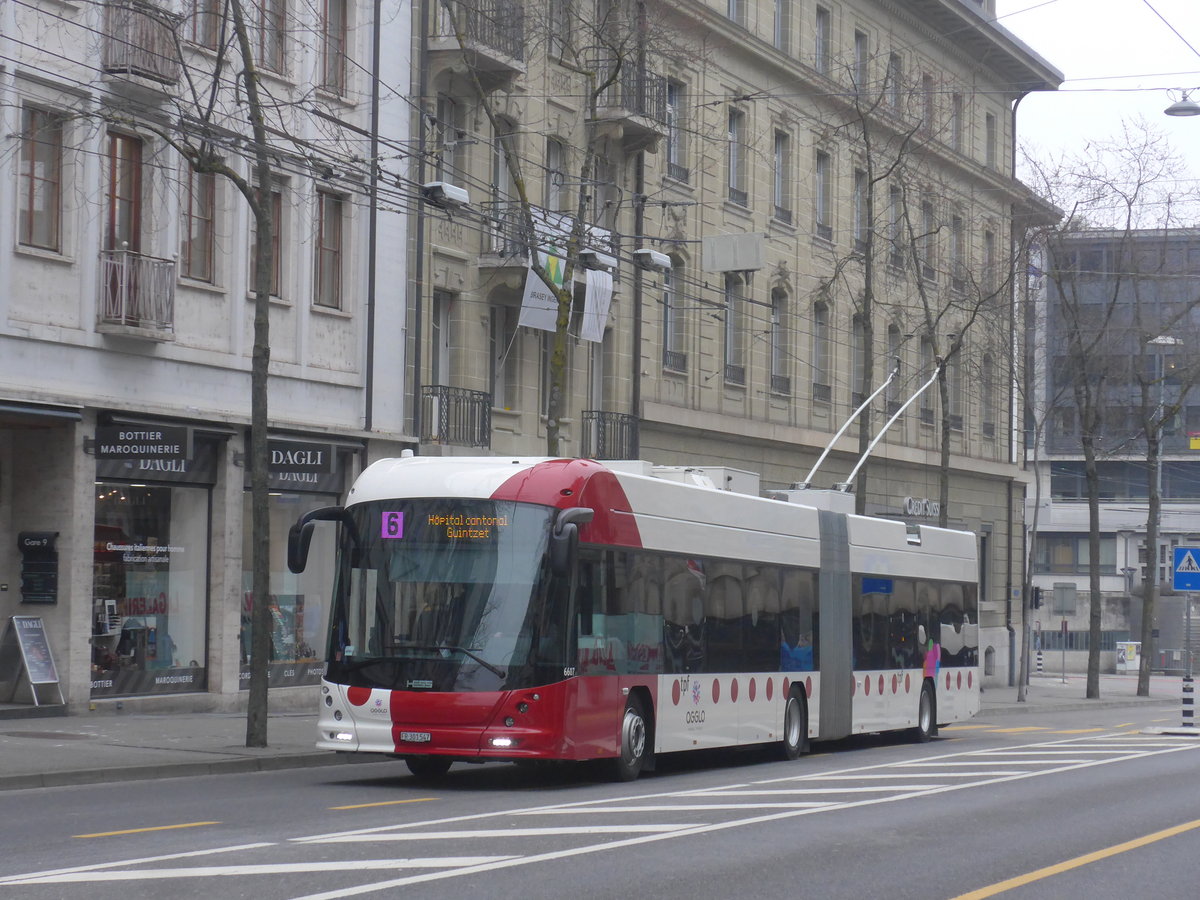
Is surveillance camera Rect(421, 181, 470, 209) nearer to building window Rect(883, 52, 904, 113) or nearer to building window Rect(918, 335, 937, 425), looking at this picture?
building window Rect(883, 52, 904, 113)

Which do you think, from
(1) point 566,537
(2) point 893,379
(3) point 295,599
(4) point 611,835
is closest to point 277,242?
(3) point 295,599

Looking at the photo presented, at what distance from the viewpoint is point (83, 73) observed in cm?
2303

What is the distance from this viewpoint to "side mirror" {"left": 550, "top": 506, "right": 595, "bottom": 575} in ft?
51.5

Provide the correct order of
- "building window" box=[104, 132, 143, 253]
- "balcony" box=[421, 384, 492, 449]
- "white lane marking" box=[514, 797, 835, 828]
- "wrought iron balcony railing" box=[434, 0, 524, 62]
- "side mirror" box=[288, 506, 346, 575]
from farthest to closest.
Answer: "balcony" box=[421, 384, 492, 449], "wrought iron balcony railing" box=[434, 0, 524, 62], "building window" box=[104, 132, 143, 253], "side mirror" box=[288, 506, 346, 575], "white lane marking" box=[514, 797, 835, 828]

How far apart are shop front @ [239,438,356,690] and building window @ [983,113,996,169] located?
29.6 m

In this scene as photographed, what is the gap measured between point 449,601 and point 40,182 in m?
9.80

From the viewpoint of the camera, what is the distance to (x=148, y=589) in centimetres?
2467

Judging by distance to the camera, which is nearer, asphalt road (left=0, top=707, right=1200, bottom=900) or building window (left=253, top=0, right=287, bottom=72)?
asphalt road (left=0, top=707, right=1200, bottom=900)

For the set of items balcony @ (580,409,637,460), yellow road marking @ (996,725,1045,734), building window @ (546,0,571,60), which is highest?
building window @ (546,0,571,60)

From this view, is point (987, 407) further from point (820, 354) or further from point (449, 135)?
point (449, 135)

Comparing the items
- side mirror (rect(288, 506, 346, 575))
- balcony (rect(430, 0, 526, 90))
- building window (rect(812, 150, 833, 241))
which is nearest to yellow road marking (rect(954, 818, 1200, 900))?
side mirror (rect(288, 506, 346, 575))

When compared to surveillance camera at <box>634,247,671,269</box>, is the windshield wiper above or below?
below

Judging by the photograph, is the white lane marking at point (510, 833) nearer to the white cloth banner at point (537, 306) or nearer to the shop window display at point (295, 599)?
the shop window display at point (295, 599)

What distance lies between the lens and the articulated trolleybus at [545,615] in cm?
1594
